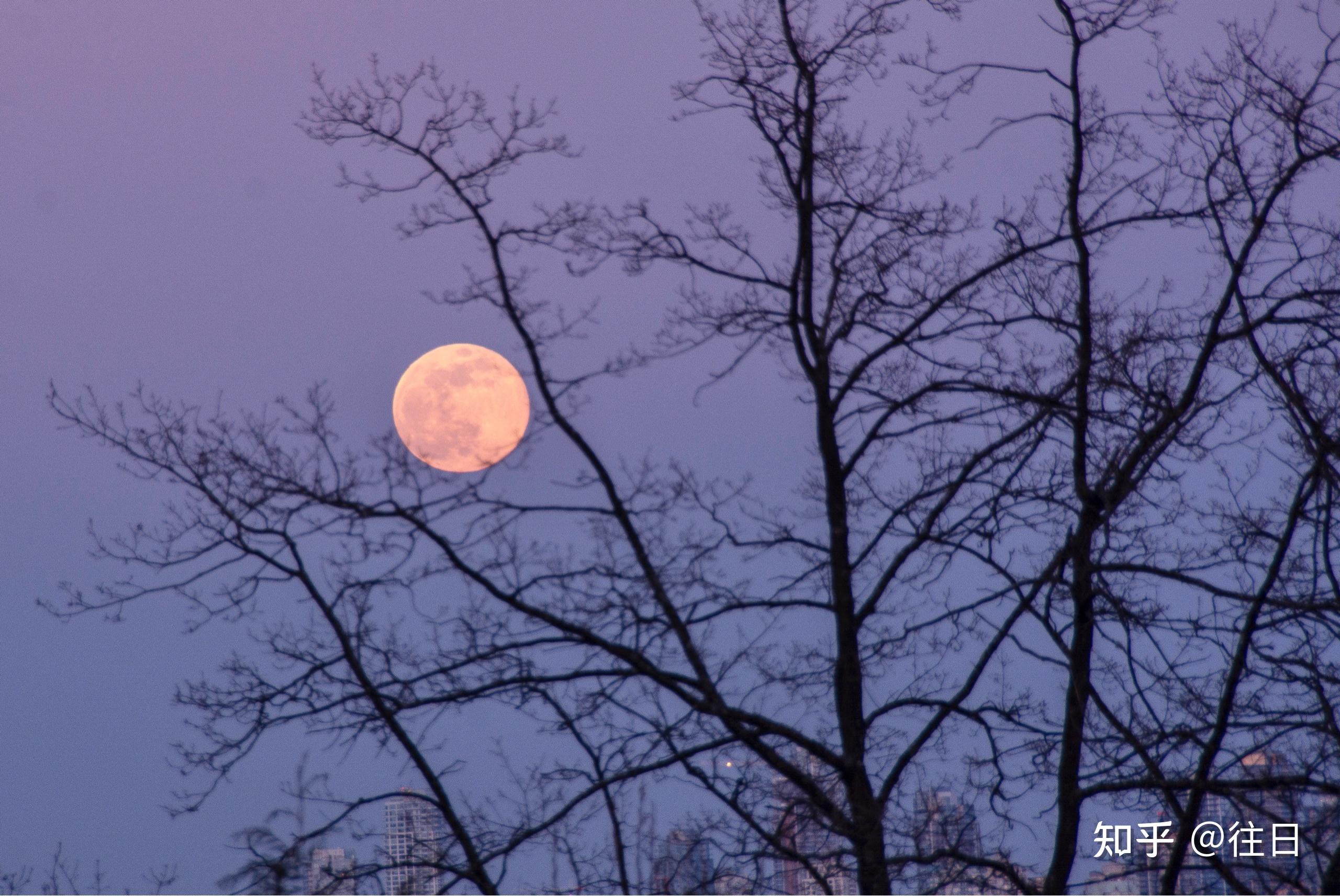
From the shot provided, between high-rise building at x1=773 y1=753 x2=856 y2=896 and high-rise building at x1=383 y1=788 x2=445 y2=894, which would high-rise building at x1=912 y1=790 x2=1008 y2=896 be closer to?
high-rise building at x1=773 y1=753 x2=856 y2=896

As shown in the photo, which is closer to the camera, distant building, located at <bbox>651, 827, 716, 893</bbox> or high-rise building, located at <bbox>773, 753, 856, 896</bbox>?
high-rise building, located at <bbox>773, 753, 856, 896</bbox>

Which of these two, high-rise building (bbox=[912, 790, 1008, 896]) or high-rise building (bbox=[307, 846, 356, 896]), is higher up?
high-rise building (bbox=[912, 790, 1008, 896])

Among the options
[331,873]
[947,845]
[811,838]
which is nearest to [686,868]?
[811,838]

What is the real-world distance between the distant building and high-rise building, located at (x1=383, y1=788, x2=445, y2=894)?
148cm

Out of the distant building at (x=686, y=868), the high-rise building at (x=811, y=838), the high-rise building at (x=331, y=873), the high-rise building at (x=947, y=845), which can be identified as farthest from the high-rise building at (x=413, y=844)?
the high-rise building at (x=947, y=845)

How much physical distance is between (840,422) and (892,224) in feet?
4.57

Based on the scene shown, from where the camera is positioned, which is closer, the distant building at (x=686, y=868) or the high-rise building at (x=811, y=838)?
the high-rise building at (x=811, y=838)

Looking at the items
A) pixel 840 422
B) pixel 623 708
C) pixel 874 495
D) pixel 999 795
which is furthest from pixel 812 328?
pixel 999 795

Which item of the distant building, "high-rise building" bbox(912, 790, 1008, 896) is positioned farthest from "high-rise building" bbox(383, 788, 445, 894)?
"high-rise building" bbox(912, 790, 1008, 896)

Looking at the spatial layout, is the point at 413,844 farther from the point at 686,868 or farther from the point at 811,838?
the point at 811,838

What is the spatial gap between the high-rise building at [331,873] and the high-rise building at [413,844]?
250 mm

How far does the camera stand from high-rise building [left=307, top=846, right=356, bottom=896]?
309 inches

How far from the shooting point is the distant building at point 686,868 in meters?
8.37

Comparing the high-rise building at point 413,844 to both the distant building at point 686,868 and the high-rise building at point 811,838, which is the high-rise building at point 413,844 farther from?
the high-rise building at point 811,838
